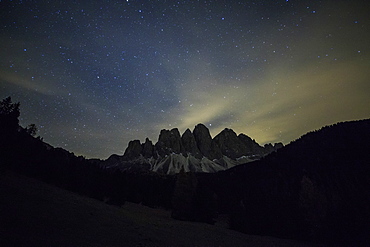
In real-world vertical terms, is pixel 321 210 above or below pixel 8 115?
below

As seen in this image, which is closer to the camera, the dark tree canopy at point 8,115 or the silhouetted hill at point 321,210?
the dark tree canopy at point 8,115

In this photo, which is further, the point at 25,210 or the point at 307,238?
the point at 307,238

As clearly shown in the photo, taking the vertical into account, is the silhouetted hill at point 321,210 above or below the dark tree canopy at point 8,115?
below

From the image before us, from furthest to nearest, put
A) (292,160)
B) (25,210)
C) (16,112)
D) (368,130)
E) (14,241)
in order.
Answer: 1. (292,160)
2. (368,130)
3. (16,112)
4. (25,210)
5. (14,241)

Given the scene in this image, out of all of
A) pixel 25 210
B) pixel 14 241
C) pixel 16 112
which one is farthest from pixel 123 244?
pixel 16 112

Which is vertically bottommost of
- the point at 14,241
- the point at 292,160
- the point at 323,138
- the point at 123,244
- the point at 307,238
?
the point at 307,238

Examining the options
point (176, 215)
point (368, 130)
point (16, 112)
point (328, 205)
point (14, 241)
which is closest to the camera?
point (14, 241)

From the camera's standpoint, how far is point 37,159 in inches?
1430

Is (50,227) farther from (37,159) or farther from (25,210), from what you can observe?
(37,159)

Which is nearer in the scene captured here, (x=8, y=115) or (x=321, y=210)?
(x=8, y=115)

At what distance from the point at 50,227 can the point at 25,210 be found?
11.6 ft

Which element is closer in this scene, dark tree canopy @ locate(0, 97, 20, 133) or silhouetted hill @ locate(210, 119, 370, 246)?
dark tree canopy @ locate(0, 97, 20, 133)

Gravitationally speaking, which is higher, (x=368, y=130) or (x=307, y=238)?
(x=368, y=130)

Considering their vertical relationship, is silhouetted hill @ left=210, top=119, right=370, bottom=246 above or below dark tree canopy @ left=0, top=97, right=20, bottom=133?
below
